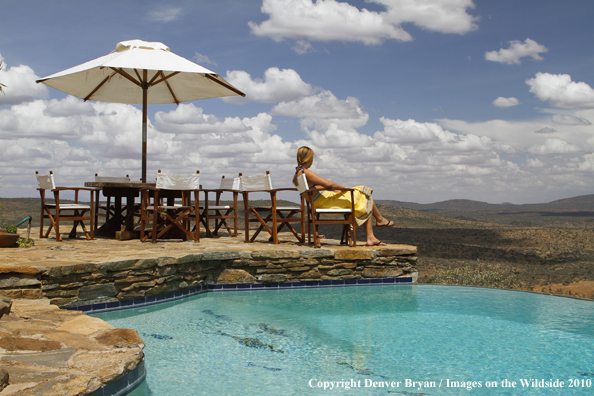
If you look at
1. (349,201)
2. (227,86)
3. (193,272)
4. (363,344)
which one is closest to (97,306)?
(193,272)

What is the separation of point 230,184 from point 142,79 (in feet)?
7.91

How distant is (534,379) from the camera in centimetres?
300

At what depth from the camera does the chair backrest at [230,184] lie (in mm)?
7281

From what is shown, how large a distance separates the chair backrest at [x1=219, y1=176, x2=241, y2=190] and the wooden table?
1.21 meters

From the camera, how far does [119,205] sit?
298 inches

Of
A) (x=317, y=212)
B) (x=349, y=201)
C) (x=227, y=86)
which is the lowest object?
(x=317, y=212)

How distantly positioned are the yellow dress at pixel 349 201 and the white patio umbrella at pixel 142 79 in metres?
2.48

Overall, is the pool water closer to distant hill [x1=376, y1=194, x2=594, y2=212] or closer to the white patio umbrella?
the white patio umbrella

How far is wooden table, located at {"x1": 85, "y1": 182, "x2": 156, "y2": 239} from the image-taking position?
6.46 m

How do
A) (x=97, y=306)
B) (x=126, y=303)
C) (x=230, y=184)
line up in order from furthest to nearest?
1. (x=230, y=184)
2. (x=126, y=303)
3. (x=97, y=306)

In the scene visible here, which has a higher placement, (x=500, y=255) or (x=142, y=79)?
(x=142, y=79)

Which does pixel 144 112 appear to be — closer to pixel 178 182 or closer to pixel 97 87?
pixel 97 87

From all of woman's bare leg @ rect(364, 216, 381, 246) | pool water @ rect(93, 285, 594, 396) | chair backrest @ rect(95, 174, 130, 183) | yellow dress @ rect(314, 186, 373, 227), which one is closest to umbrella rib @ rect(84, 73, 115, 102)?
chair backrest @ rect(95, 174, 130, 183)

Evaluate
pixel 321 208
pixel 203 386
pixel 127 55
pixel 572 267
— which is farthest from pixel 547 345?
pixel 572 267
